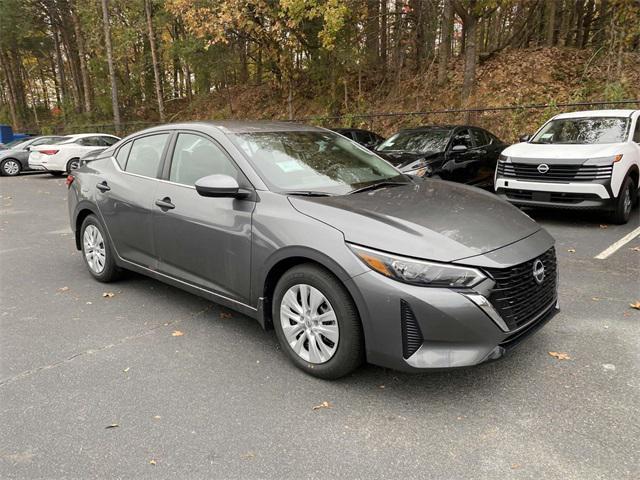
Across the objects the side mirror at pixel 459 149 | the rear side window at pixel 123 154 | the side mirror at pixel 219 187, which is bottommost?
the side mirror at pixel 459 149

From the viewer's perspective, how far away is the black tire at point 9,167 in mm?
18484

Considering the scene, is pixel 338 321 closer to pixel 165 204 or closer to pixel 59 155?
pixel 165 204

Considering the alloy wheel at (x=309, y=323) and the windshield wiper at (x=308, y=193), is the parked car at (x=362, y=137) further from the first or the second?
the alloy wheel at (x=309, y=323)

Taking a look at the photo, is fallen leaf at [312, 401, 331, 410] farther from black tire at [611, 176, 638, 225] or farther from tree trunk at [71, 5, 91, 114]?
tree trunk at [71, 5, 91, 114]

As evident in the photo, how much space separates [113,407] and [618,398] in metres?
2.99

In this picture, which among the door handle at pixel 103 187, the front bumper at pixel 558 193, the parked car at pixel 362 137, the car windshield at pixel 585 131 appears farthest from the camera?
the parked car at pixel 362 137

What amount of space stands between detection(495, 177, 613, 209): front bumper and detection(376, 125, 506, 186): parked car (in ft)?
3.78

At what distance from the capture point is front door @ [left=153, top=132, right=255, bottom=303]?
11.8 ft

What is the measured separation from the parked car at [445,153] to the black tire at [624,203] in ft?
8.81

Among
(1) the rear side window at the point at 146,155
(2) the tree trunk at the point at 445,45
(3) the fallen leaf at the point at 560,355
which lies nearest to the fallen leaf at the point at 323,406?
(3) the fallen leaf at the point at 560,355

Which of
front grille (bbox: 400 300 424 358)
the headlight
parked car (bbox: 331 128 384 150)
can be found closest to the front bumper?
the headlight

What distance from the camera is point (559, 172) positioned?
24.4ft

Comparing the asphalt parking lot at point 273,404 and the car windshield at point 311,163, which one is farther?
the car windshield at point 311,163

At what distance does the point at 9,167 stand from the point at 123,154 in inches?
657
